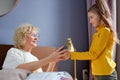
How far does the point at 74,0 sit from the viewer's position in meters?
2.88

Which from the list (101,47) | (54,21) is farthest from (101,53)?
(54,21)

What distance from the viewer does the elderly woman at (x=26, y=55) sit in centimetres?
185

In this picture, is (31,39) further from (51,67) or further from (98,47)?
(98,47)

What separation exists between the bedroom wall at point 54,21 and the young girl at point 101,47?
0.86 m

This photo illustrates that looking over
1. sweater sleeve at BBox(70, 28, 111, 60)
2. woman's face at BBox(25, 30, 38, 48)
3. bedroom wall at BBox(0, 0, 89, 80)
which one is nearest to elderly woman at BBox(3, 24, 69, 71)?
woman's face at BBox(25, 30, 38, 48)

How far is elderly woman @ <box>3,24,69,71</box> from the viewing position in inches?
72.7

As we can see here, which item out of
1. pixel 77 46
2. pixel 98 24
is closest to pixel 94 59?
pixel 98 24

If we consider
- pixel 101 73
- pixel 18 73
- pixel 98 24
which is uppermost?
pixel 98 24

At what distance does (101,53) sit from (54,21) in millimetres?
986

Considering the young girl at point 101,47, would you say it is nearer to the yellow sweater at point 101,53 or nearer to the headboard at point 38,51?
the yellow sweater at point 101,53

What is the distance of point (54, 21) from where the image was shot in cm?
275

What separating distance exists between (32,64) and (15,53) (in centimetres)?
23

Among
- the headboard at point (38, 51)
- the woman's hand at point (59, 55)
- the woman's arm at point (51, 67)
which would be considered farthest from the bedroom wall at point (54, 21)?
the woman's hand at point (59, 55)

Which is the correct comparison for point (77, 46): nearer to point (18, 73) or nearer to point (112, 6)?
point (112, 6)
